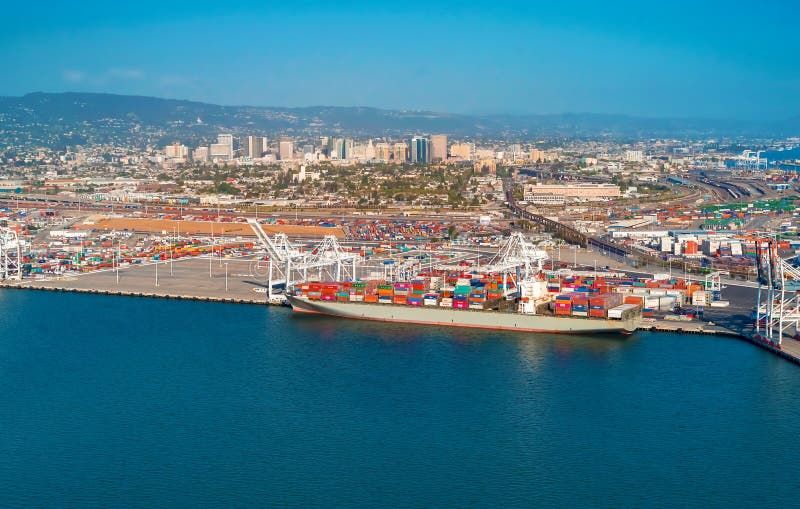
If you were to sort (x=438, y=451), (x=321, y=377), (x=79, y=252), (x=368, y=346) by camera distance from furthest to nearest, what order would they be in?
(x=79, y=252)
(x=368, y=346)
(x=321, y=377)
(x=438, y=451)

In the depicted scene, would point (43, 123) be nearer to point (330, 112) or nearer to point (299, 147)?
point (299, 147)

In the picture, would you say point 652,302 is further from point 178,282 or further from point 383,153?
point 383,153

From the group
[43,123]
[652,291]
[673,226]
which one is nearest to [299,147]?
[43,123]

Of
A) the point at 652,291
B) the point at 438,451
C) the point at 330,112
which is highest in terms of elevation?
the point at 330,112

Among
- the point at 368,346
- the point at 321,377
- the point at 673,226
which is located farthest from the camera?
the point at 673,226

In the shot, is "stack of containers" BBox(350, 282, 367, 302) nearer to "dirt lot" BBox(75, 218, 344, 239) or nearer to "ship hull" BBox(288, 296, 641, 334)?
"ship hull" BBox(288, 296, 641, 334)

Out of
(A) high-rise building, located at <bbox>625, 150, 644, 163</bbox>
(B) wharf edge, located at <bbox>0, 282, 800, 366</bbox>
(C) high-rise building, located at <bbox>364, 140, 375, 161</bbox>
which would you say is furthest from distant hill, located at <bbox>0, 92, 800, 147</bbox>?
(B) wharf edge, located at <bbox>0, 282, 800, 366</bbox>

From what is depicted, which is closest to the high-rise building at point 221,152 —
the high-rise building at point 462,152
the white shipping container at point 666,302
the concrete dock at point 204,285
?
the high-rise building at point 462,152
